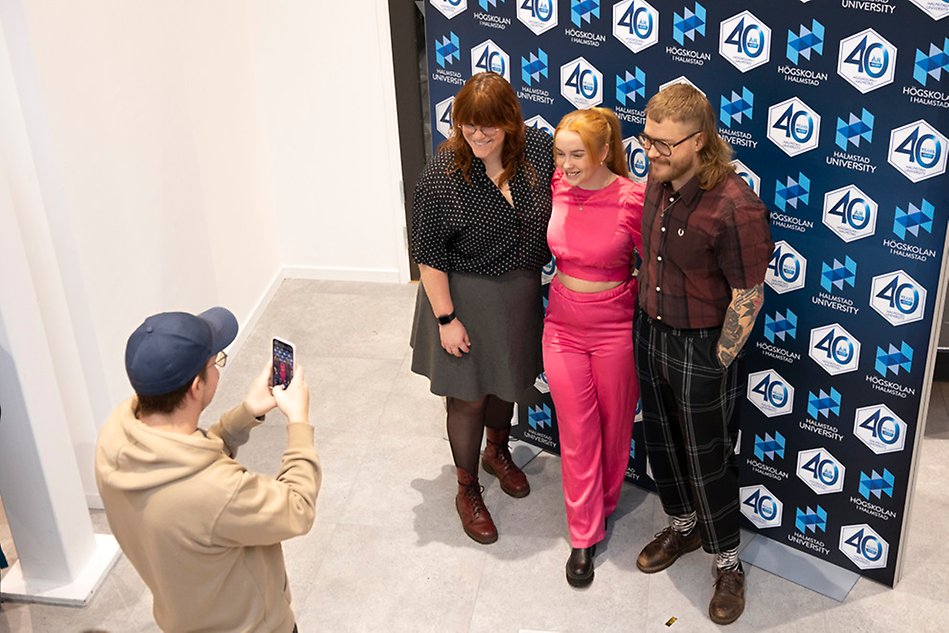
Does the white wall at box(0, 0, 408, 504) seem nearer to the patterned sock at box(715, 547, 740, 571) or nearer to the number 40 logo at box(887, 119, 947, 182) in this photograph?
the patterned sock at box(715, 547, 740, 571)

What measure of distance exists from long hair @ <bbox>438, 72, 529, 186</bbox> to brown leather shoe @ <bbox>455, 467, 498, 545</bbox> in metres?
1.16

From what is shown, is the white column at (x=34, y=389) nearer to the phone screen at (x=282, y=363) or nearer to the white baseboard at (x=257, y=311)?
→ the phone screen at (x=282, y=363)

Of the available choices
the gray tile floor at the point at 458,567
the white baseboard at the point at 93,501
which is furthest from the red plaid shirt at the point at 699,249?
→ the white baseboard at the point at 93,501

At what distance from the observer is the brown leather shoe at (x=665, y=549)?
368 centimetres

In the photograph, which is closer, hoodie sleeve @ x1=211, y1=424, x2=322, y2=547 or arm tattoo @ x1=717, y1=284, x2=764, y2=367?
hoodie sleeve @ x1=211, y1=424, x2=322, y2=547

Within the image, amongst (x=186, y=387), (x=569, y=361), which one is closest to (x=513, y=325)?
(x=569, y=361)

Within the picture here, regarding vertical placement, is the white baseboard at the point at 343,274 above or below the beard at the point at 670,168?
below

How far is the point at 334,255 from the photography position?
230 inches

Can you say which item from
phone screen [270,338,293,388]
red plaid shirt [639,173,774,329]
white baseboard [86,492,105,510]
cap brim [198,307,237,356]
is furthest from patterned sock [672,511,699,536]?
white baseboard [86,492,105,510]

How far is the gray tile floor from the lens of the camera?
11.4 ft

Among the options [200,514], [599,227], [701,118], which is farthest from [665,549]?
[200,514]

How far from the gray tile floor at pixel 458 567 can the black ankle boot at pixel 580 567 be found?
4 cm

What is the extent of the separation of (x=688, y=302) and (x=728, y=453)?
0.58m

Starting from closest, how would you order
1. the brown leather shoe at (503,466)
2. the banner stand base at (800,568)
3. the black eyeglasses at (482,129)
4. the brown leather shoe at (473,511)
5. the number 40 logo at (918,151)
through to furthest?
the number 40 logo at (918,151) → the black eyeglasses at (482,129) → the banner stand base at (800,568) → the brown leather shoe at (473,511) → the brown leather shoe at (503,466)
